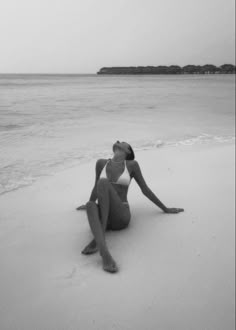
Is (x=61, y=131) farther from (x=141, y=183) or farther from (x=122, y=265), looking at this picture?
(x=122, y=265)

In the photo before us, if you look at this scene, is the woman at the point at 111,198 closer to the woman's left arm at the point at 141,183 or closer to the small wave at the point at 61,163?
the woman's left arm at the point at 141,183

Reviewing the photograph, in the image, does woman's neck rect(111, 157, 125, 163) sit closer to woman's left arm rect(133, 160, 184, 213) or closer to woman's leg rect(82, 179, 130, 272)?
woman's left arm rect(133, 160, 184, 213)

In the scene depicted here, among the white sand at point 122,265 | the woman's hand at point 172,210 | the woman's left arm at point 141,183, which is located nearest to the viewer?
the white sand at point 122,265

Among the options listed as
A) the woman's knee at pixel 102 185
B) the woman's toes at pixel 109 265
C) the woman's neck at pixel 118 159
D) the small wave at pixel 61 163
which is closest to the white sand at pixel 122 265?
the woman's toes at pixel 109 265

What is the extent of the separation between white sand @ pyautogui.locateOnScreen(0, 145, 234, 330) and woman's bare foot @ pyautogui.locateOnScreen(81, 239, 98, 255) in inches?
1.8

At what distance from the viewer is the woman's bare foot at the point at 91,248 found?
Result: 8.05ft

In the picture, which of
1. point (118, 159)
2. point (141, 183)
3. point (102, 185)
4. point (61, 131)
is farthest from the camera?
point (61, 131)

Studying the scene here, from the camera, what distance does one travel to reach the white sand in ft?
6.23

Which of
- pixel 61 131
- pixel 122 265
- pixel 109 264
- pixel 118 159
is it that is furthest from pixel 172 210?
pixel 61 131

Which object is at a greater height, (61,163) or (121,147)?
(121,147)

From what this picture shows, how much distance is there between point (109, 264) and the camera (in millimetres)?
2293

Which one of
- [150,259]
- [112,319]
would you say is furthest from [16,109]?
[112,319]

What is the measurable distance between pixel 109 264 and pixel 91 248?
0.80 feet

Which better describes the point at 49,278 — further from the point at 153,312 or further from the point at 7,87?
the point at 7,87
